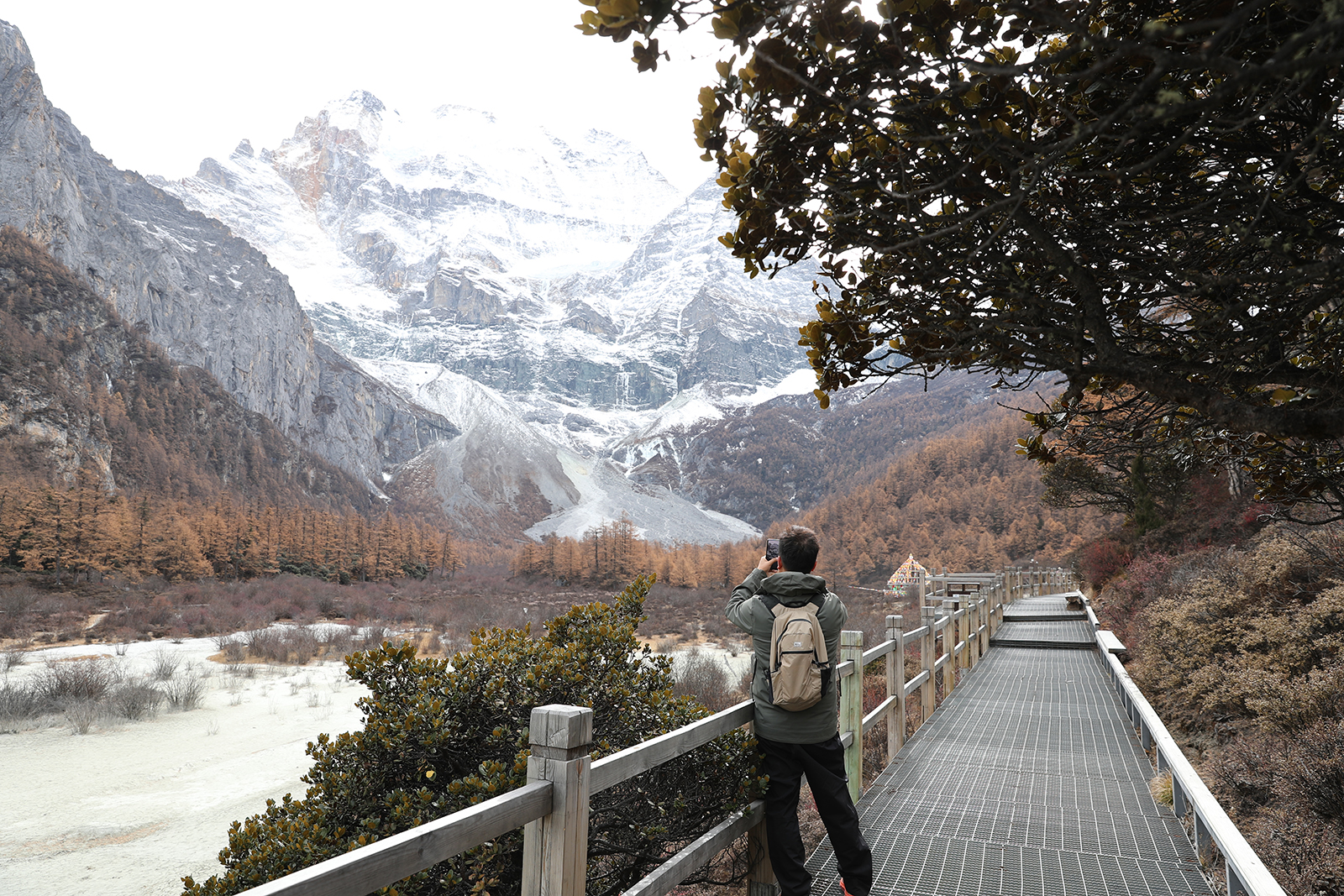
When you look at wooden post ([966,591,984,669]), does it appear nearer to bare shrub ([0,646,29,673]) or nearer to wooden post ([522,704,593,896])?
wooden post ([522,704,593,896])

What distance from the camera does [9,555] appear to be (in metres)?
34.9

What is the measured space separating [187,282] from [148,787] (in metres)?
116

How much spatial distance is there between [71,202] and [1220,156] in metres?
115

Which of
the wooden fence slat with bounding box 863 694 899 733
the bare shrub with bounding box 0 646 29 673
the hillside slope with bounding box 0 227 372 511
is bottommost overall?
A: the bare shrub with bounding box 0 646 29 673

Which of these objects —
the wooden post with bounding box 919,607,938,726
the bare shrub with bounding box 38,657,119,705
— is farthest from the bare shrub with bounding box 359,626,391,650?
the wooden post with bounding box 919,607,938,726

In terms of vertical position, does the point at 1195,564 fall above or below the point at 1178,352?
below

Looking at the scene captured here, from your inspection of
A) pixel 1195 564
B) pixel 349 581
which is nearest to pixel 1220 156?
pixel 1195 564

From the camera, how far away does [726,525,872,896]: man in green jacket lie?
128 inches

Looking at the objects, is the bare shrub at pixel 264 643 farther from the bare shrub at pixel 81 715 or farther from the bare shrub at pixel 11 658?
the bare shrub at pixel 81 715

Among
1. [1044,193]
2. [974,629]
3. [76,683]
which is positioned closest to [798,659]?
[1044,193]

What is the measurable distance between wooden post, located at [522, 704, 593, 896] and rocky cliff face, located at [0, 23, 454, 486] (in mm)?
103585

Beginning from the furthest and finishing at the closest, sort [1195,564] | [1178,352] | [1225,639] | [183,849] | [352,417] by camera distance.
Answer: [352,417]
[1195,564]
[183,849]
[1225,639]
[1178,352]

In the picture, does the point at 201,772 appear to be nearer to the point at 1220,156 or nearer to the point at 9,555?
the point at 1220,156

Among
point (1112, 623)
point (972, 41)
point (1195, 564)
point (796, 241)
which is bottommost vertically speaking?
point (1112, 623)
